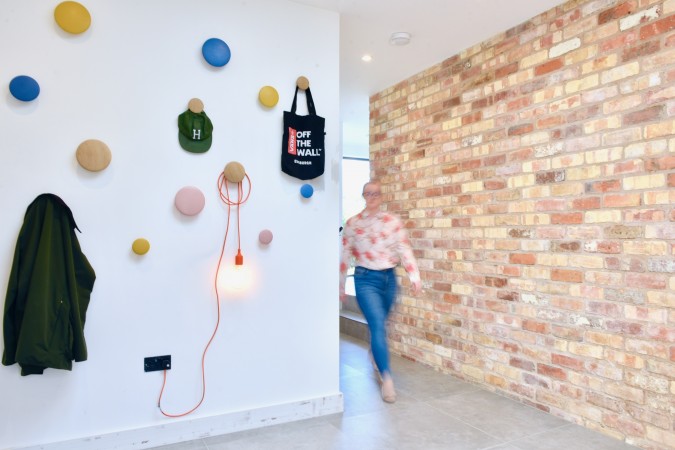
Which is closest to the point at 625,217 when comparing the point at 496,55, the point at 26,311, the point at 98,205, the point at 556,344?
the point at 556,344

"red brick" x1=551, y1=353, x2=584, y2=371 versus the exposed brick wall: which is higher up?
the exposed brick wall

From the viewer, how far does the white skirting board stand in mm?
A: 2129

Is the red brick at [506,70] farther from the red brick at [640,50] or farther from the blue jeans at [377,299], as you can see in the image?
the blue jeans at [377,299]

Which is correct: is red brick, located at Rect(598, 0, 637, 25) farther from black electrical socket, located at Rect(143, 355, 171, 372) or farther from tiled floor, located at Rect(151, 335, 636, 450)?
black electrical socket, located at Rect(143, 355, 171, 372)

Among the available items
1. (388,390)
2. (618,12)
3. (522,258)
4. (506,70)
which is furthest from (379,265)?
(618,12)

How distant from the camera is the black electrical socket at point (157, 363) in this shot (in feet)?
7.38

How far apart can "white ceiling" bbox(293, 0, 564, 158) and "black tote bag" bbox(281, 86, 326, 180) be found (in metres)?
0.64

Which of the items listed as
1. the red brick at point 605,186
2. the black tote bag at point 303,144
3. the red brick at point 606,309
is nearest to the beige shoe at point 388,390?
the red brick at point 606,309

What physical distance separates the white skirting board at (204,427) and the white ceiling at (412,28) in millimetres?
2231

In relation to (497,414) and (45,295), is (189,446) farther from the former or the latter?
(497,414)

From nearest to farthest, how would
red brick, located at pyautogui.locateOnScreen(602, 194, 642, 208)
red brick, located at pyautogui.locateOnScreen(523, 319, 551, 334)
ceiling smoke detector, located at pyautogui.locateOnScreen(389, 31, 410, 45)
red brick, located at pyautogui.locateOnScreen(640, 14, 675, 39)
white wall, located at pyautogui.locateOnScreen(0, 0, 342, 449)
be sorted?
white wall, located at pyautogui.locateOnScreen(0, 0, 342, 449) < red brick, located at pyautogui.locateOnScreen(640, 14, 675, 39) < red brick, located at pyautogui.locateOnScreen(602, 194, 642, 208) < red brick, located at pyautogui.locateOnScreen(523, 319, 551, 334) < ceiling smoke detector, located at pyautogui.locateOnScreen(389, 31, 410, 45)

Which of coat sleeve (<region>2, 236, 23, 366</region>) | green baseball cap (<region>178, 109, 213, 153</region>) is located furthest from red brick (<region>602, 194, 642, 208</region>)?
coat sleeve (<region>2, 236, 23, 366</region>)

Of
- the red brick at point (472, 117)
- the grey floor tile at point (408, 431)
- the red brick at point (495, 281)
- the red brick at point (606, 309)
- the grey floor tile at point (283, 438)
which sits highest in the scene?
the red brick at point (472, 117)

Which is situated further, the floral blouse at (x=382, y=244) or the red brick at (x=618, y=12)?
the floral blouse at (x=382, y=244)
